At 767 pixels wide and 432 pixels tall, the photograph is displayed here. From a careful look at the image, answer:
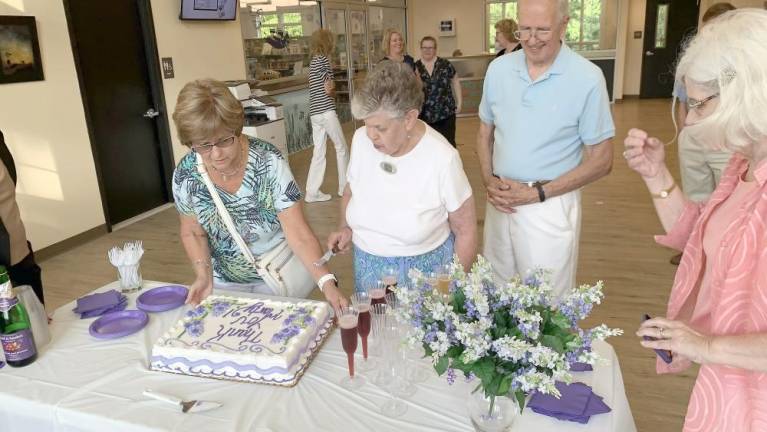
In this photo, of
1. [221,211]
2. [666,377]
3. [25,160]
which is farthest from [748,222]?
[25,160]

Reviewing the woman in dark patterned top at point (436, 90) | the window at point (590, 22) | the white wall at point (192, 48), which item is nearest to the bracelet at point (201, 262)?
the woman in dark patterned top at point (436, 90)

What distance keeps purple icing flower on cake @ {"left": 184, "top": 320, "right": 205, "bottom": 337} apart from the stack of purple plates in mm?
443

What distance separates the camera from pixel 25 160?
14.8 feet

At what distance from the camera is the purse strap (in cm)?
203

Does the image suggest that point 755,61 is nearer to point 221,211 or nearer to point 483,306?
point 483,306

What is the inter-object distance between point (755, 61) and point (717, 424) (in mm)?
781

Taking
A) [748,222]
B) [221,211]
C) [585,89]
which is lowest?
[221,211]

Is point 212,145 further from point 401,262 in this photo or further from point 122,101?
point 122,101

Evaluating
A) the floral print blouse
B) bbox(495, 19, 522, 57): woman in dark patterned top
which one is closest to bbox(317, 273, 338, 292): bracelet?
the floral print blouse

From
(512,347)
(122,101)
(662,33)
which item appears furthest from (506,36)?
(662,33)

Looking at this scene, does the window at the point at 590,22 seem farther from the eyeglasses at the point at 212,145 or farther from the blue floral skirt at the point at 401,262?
the eyeglasses at the point at 212,145

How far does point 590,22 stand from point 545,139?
39.2 ft

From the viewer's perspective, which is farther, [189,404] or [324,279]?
[324,279]

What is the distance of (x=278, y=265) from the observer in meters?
2.15
